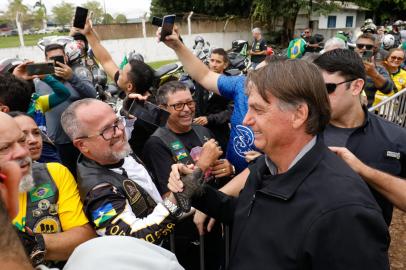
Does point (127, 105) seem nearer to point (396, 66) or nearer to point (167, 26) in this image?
point (167, 26)

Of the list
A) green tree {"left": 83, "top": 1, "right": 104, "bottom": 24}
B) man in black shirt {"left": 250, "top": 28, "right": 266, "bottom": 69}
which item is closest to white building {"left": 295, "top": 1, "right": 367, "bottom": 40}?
green tree {"left": 83, "top": 1, "right": 104, "bottom": 24}

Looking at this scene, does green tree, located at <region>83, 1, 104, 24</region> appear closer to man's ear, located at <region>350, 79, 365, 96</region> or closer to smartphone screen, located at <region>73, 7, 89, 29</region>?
smartphone screen, located at <region>73, 7, 89, 29</region>

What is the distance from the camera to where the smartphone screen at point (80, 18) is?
3.74m

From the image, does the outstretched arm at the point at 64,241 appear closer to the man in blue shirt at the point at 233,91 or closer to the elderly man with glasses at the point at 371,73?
the man in blue shirt at the point at 233,91

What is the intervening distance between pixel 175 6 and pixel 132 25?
10.7 m

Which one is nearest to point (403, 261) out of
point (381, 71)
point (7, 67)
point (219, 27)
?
point (381, 71)

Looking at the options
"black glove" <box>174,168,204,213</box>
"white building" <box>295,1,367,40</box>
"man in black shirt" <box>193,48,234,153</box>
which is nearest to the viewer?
"black glove" <box>174,168,204,213</box>

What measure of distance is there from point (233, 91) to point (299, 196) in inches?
66.5

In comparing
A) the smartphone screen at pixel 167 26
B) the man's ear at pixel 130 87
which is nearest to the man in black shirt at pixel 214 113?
the man's ear at pixel 130 87

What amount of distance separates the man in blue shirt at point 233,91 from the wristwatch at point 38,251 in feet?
5.56

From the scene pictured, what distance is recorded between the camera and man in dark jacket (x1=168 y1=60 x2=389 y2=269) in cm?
127

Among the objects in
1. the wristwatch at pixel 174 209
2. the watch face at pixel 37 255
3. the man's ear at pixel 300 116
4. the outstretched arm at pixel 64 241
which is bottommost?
the outstretched arm at pixel 64 241

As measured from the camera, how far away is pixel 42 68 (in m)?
3.34

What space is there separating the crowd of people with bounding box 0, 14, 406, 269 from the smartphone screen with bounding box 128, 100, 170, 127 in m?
0.05
